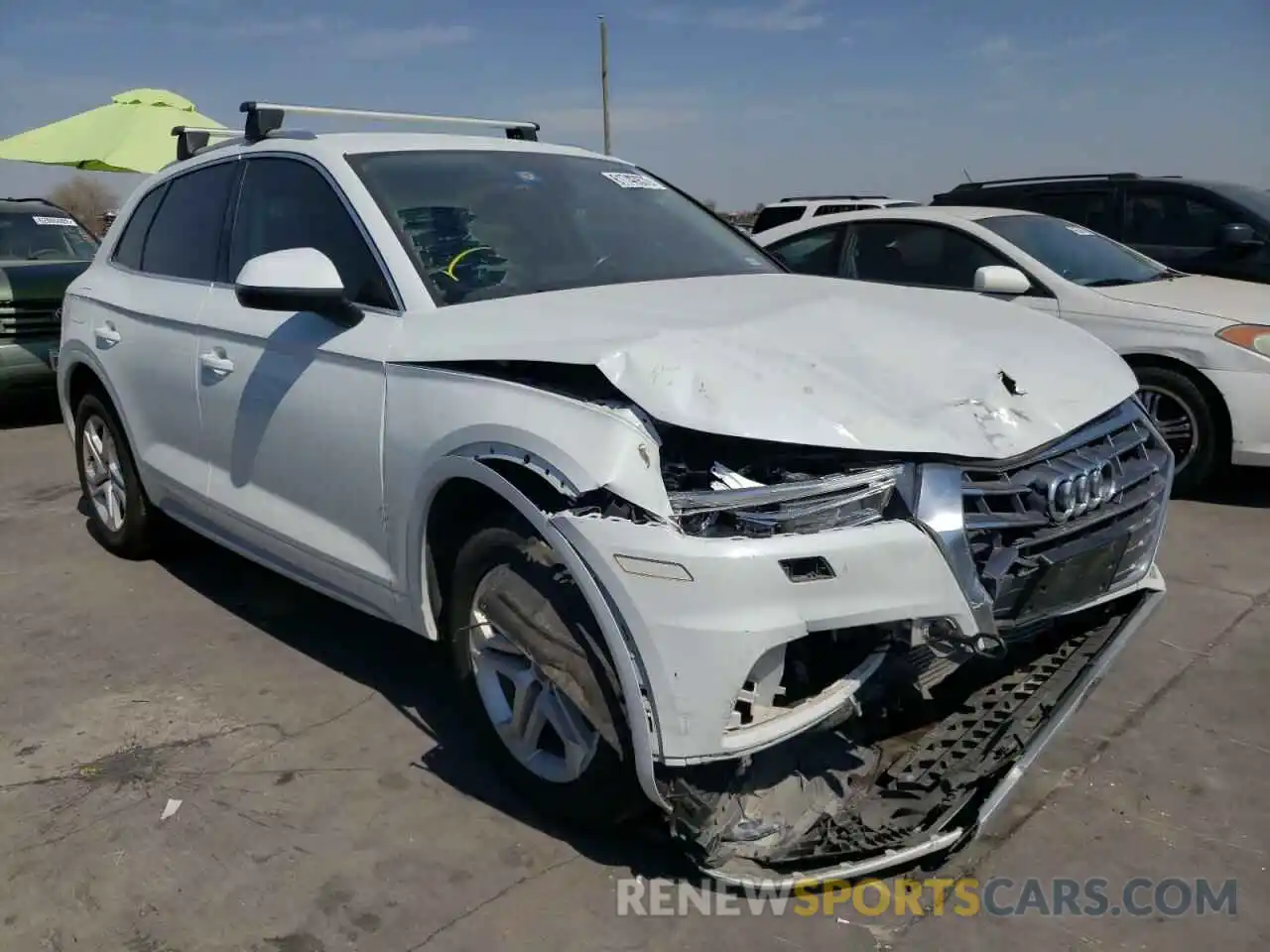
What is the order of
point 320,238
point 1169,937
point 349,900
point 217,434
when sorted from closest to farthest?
point 1169,937 < point 349,900 < point 320,238 < point 217,434

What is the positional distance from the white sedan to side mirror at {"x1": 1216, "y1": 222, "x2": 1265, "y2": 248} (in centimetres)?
102

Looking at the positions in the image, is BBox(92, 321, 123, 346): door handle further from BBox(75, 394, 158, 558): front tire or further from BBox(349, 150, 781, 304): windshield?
BBox(349, 150, 781, 304): windshield

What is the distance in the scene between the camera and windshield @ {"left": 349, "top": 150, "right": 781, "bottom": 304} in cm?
329

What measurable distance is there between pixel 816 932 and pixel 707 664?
0.73m

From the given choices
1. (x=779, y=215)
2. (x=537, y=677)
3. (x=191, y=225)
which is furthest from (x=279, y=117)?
(x=779, y=215)

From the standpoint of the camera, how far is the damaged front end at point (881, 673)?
2.37 metres

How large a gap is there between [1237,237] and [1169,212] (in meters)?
0.90

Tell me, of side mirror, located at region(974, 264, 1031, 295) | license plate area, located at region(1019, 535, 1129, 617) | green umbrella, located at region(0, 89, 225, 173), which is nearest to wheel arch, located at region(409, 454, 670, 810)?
license plate area, located at region(1019, 535, 1129, 617)

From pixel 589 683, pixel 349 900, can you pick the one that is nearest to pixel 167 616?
pixel 349 900

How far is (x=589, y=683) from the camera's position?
8.17 ft

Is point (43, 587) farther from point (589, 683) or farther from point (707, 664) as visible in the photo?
point (707, 664)

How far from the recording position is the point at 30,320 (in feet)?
28.4

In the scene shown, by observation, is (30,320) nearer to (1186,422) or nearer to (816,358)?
(816,358)

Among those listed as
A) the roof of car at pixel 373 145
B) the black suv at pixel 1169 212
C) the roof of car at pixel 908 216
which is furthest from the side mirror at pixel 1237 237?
the roof of car at pixel 373 145
